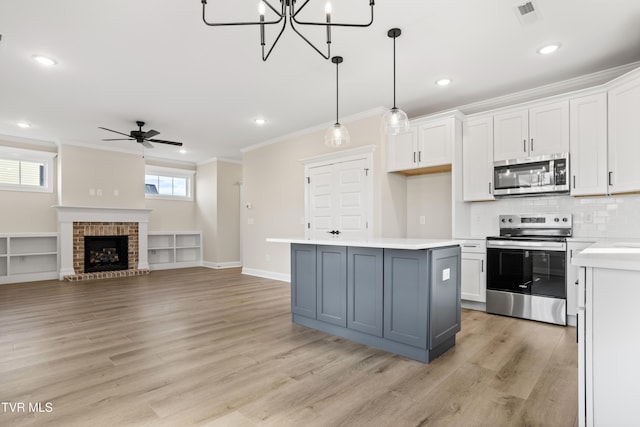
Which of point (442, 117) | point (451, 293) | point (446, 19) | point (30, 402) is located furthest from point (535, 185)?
point (30, 402)

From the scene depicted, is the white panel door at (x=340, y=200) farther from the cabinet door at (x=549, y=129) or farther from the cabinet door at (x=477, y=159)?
the cabinet door at (x=549, y=129)

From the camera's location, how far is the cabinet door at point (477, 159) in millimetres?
4320

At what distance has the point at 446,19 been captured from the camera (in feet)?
9.46

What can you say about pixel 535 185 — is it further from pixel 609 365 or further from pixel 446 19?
pixel 609 365

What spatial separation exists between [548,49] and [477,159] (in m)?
1.44

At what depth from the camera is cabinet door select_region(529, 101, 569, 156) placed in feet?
12.4

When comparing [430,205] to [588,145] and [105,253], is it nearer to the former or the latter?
[588,145]

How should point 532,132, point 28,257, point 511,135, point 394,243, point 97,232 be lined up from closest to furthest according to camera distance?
point 394,243, point 532,132, point 511,135, point 28,257, point 97,232

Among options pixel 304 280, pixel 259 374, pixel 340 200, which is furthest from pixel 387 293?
pixel 340 200

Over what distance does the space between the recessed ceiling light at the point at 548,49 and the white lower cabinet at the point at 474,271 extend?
2166mm

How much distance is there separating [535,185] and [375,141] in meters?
2.17

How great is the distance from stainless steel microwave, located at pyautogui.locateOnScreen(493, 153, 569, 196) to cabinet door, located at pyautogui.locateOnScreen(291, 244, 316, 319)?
8.41 ft

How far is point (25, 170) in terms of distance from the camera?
675cm

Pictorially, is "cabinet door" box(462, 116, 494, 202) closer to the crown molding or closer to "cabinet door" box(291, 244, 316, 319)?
the crown molding
